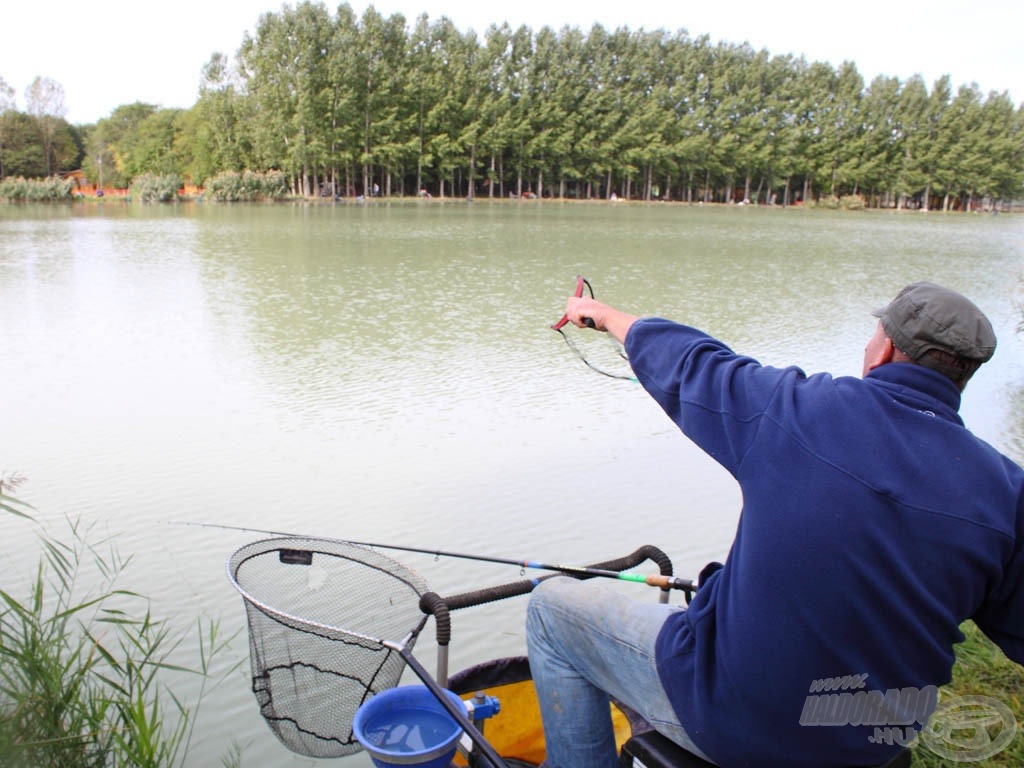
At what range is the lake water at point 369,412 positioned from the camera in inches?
193

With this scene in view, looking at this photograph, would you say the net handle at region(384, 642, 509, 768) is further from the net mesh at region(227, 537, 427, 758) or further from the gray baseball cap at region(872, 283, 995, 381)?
the gray baseball cap at region(872, 283, 995, 381)

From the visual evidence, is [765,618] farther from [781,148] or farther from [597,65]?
[781,148]

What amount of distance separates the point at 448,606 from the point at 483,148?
6348 centimetres

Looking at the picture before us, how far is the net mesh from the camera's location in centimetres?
244

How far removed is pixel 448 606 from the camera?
7.47ft

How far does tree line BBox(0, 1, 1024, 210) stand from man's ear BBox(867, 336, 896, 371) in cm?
5447

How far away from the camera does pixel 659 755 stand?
73.1 inches

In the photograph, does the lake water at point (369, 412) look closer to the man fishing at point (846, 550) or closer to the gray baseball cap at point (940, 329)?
the man fishing at point (846, 550)

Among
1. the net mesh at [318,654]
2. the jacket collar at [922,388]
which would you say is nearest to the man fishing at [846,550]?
the jacket collar at [922,388]

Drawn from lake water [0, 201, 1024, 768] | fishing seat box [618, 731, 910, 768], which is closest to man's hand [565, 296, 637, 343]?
fishing seat box [618, 731, 910, 768]

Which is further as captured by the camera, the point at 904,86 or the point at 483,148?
the point at 904,86

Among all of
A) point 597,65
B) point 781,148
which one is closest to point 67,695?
point 597,65

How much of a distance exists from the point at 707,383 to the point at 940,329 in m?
0.45

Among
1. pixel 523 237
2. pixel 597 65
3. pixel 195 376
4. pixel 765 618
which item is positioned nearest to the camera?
pixel 765 618
